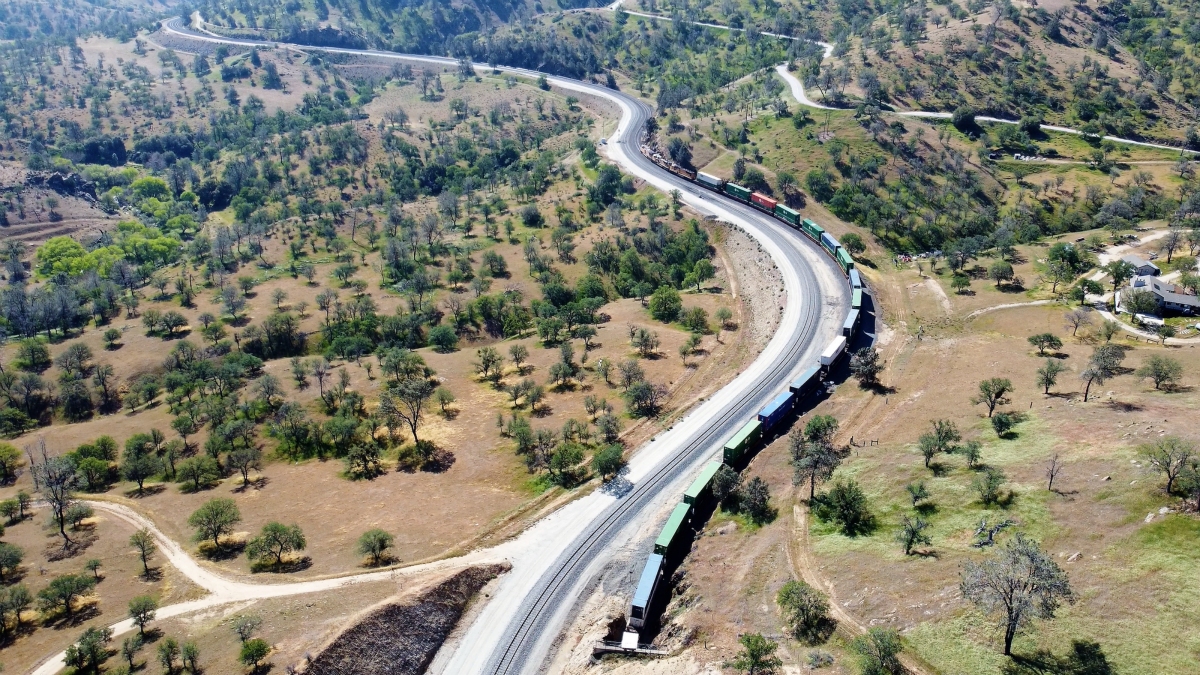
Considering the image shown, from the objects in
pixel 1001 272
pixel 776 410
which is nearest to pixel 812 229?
pixel 1001 272

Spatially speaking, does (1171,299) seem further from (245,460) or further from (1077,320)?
(245,460)

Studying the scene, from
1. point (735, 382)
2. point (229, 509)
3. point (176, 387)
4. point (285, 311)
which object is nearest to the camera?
point (229, 509)

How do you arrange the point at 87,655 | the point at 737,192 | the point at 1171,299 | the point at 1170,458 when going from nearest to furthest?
the point at 1170,458, the point at 87,655, the point at 1171,299, the point at 737,192

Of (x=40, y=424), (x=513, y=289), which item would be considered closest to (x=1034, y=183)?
(x=513, y=289)

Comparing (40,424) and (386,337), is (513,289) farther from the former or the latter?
(40,424)

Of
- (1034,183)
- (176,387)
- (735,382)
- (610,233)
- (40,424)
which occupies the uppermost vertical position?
(1034,183)

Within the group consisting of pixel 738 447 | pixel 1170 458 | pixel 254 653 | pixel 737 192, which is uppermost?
pixel 737 192
